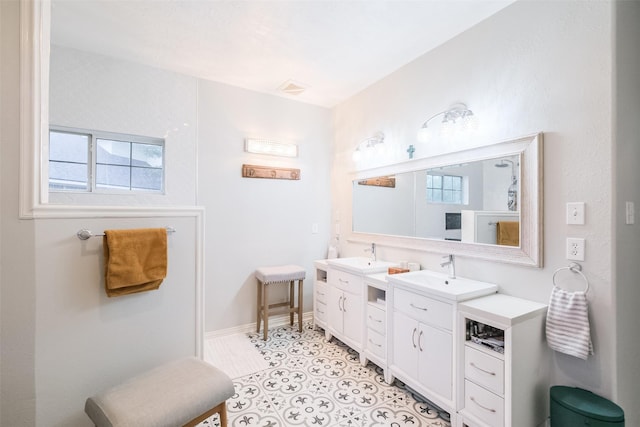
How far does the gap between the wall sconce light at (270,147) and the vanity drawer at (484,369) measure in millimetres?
2670

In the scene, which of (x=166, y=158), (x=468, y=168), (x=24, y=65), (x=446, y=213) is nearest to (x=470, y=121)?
(x=468, y=168)

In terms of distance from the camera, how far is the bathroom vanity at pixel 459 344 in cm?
150

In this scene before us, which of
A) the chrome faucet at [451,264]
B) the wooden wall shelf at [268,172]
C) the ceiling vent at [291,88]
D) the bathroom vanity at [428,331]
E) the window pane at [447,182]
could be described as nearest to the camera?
the bathroom vanity at [428,331]

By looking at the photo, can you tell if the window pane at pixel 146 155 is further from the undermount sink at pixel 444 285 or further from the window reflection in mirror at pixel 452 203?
the undermount sink at pixel 444 285

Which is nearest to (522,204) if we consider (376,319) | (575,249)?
(575,249)

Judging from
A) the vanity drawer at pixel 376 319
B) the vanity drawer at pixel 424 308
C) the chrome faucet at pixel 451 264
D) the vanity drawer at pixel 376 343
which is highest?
the chrome faucet at pixel 451 264

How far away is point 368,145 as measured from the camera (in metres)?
3.07

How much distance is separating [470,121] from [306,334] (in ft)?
8.44

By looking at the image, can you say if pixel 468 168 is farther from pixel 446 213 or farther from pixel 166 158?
pixel 166 158

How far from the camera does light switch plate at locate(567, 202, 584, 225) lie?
62.4 inches

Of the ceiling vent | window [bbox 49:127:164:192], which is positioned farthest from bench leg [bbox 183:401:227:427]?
the ceiling vent

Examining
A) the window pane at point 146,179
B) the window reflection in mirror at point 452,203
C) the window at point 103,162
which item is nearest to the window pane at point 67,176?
the window at point 103,162

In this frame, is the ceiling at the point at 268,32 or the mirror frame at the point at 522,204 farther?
the ceiling at the point at 268,32

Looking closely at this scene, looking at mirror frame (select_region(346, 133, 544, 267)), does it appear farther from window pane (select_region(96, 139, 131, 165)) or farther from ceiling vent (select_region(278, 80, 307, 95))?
window pane (select_region(96, 139, 131, 165))
